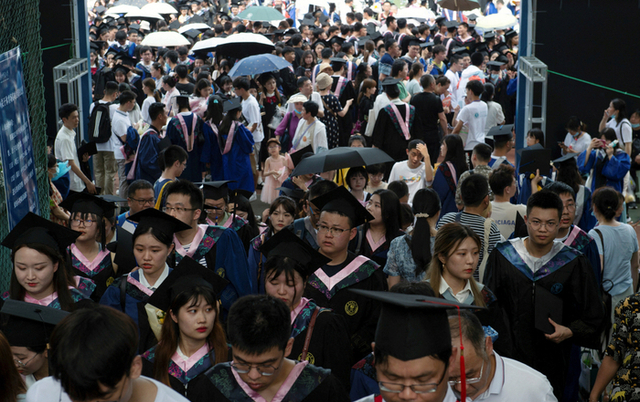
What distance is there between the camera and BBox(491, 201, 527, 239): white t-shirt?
5641 millimetres

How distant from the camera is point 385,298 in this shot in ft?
8.11

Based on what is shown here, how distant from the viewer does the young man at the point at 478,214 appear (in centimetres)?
502

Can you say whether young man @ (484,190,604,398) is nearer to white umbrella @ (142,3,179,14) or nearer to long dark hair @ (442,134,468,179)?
long dark hair @ (442,134,468,179)

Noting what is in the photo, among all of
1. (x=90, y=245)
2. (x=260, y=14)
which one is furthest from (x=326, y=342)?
(x=260, y=14)

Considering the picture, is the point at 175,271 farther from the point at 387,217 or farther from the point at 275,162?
the point at 275,162

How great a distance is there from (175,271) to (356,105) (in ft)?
30.0

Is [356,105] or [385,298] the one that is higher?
[385,298]

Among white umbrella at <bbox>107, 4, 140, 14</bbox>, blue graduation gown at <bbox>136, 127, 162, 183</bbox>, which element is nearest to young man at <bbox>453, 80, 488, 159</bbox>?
blue graduation gown at <bbox>136, 127, 162, 183</bbox>

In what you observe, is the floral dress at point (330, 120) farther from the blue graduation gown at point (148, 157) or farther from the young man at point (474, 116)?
the blue graduation gown at point (148, 157)

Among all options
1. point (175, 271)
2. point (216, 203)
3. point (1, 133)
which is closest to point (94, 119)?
point (216, 203)

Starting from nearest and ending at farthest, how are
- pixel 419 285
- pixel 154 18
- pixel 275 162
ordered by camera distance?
pixel 419 285, pixel 275 162, pixel 154 18

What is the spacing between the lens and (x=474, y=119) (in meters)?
10.3

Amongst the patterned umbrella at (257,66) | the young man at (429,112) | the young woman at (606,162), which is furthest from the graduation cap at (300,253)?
the patterned umbrella at (257,66)

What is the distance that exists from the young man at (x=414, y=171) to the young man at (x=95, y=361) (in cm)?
510
